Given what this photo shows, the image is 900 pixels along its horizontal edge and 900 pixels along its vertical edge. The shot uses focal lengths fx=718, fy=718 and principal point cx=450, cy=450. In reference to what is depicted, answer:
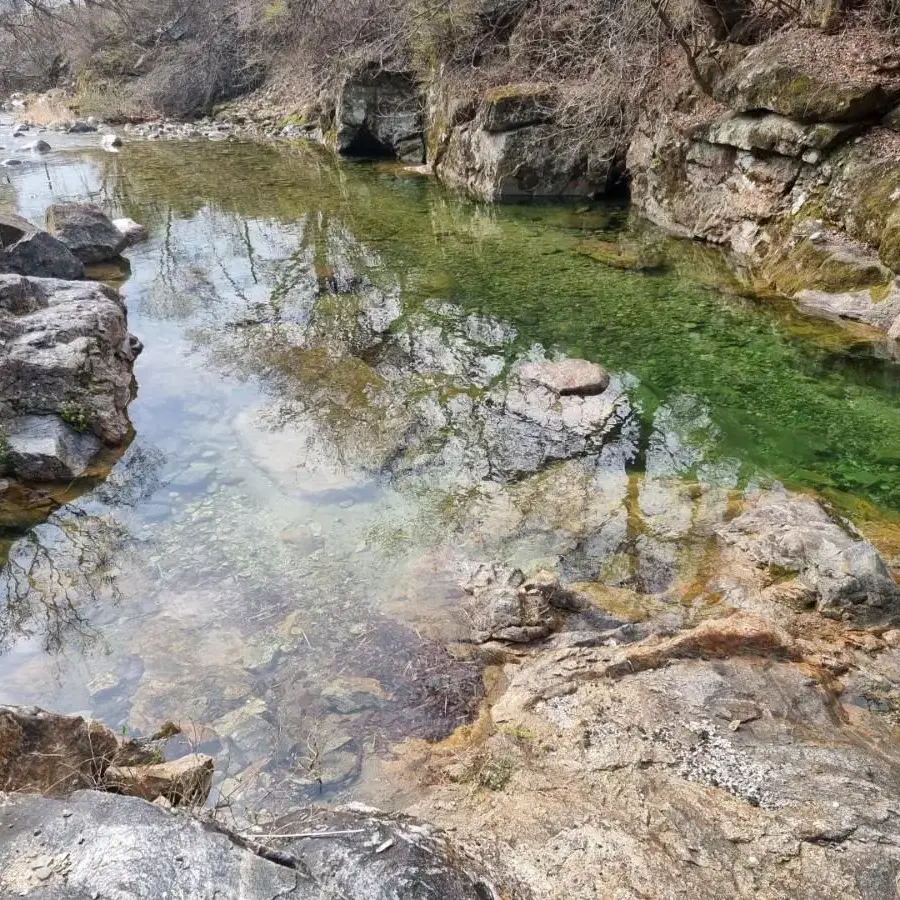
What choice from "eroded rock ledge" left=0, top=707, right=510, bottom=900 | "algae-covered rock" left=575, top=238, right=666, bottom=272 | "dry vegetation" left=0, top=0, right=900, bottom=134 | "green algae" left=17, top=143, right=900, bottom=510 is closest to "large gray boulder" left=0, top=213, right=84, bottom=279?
→ "green algae" left=17, top=143, right=900, bottom=510

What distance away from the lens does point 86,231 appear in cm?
1149

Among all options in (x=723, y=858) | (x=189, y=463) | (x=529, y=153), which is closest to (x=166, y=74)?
(x=529, y=153)

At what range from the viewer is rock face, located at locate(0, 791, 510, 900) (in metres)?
1.82

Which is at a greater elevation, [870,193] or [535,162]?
[870,193]

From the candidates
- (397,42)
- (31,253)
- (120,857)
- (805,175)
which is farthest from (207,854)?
(397,42)

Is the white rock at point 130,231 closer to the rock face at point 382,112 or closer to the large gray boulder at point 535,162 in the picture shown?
the large gray boulder at point 535,162

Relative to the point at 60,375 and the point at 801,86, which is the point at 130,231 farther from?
the point at 801,86

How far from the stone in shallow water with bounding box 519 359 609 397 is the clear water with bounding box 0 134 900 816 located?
26 cm

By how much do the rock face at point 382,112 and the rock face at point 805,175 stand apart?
9737 millimetres

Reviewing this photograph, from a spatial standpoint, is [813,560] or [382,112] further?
[382,112]

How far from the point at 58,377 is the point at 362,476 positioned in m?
3.09

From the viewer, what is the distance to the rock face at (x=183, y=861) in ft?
5.98

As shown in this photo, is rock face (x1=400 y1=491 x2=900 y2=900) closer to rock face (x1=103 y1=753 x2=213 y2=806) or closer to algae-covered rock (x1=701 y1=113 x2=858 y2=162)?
rock face (x1=103 y1=753 x2=213 y2=806)

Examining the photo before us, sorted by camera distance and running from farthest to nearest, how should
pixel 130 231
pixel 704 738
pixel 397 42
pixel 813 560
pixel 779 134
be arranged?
pixel 397 42
pixel 130 231
pixel 779 134
pixel 813 560
pixel 704 738
